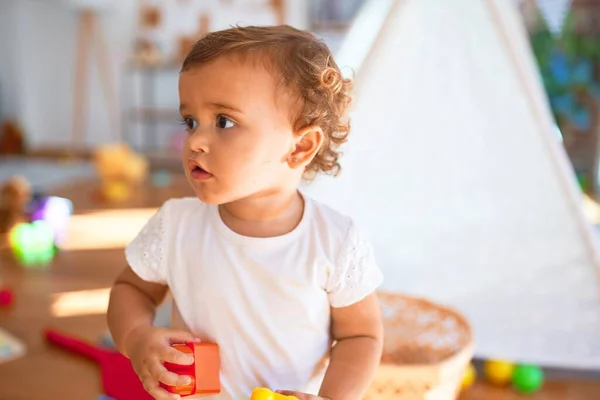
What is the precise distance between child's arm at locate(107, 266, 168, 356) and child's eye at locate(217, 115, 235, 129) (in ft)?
0.76

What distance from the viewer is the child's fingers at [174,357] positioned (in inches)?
26.6

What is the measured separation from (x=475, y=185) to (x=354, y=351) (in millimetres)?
837

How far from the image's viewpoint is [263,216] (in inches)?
30.5

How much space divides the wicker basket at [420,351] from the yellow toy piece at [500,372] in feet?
0.99

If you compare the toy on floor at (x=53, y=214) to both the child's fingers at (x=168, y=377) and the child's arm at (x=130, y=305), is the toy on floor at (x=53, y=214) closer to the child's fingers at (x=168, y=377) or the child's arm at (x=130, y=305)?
the child's arm at (x=130, y=305)

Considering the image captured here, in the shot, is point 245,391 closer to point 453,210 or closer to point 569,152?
point 453,210

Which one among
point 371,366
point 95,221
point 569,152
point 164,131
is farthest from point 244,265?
point 164,131

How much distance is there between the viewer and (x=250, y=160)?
2.29 feet

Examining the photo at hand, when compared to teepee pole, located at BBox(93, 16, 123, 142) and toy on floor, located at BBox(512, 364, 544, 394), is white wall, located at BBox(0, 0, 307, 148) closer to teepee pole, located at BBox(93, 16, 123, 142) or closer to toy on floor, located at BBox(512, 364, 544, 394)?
teepee pole, located at BBox(93, 16, 123, 142)

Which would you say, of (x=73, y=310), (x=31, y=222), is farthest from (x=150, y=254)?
(x=31, y=222)

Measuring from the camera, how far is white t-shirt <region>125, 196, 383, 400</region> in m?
0.75

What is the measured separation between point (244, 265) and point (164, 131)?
389cm

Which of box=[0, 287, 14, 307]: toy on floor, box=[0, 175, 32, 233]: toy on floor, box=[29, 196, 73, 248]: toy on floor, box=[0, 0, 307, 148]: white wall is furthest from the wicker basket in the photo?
box=[0, 0, 307, 148]: white wall

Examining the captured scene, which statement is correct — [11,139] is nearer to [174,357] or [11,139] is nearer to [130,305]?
[130,305]
